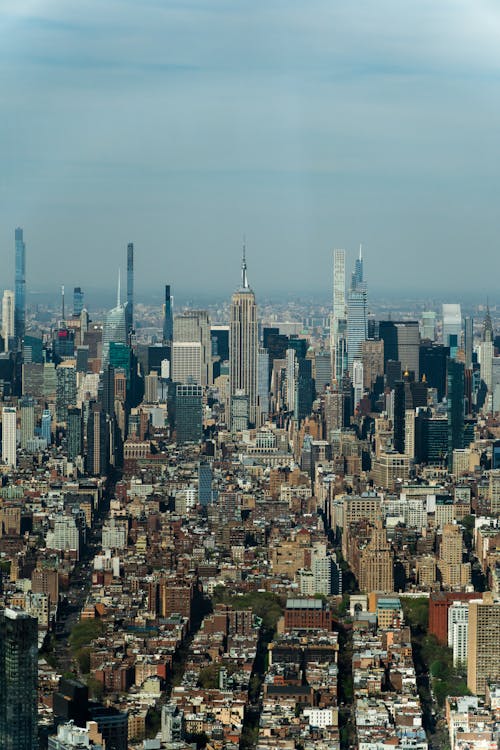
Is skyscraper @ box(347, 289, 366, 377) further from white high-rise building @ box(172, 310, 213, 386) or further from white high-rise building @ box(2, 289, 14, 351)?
white high-rise building @ box(2, 289, 14, 351)

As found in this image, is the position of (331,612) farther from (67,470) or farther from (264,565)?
(67,470)

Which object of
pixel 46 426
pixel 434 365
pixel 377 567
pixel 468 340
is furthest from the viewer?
pixel 434 365

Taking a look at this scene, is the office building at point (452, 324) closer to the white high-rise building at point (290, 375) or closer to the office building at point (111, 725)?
the white high-rise building at point (290, 375)

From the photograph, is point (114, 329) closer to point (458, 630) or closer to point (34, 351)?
point (34, 351)

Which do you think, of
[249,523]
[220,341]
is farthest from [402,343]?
[249,523]

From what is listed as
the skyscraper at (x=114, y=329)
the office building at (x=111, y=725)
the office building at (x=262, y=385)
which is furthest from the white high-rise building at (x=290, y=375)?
the office building at (x=111, y=725)

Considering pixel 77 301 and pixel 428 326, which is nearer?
pixel 77 301
